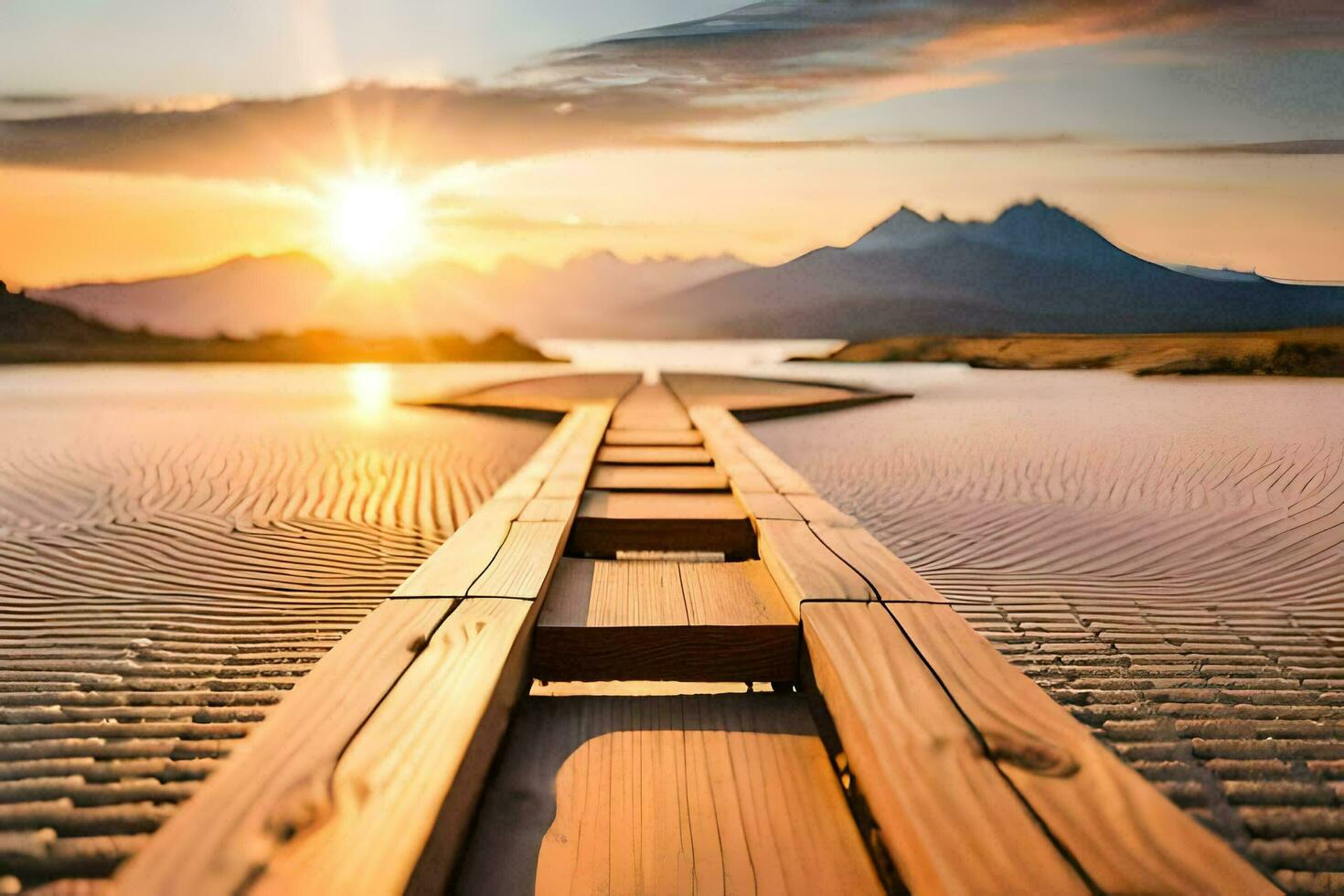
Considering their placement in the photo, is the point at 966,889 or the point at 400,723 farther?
the point at 400,723

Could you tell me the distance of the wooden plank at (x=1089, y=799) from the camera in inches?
36.2

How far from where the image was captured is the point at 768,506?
284cm

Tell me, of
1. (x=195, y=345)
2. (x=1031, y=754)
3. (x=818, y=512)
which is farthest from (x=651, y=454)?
(x=195, y=345)

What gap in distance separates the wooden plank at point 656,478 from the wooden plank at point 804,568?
47.2 inches

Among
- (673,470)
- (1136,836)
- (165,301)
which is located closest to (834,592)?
(1136,836)

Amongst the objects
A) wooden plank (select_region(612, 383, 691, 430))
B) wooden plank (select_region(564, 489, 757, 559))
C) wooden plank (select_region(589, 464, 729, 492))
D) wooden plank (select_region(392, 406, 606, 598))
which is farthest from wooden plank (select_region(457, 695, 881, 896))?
wooden plank (select_region(612, 383, 691, 430))

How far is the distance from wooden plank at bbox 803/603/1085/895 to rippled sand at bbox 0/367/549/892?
1368 mm

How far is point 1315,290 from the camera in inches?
7451

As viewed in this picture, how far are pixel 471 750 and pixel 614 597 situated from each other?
2.67ft

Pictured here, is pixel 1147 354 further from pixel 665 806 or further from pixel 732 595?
pixel 665 806

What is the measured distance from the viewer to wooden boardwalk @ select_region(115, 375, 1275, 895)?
949 millimetres

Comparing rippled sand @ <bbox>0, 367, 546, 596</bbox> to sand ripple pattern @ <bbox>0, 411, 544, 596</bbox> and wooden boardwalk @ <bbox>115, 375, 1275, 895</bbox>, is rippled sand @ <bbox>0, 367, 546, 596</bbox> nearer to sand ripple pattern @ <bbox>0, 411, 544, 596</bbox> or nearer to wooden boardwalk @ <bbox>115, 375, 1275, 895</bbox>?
sand ripple pattern @ <bbox>0, 411, 544, 596</bbox>

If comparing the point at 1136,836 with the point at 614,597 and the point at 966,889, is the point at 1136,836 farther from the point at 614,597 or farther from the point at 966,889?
the point at 614,597

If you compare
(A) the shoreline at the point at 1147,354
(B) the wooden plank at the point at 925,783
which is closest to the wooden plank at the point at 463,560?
(B) the wooden plank at the point at 925,783
